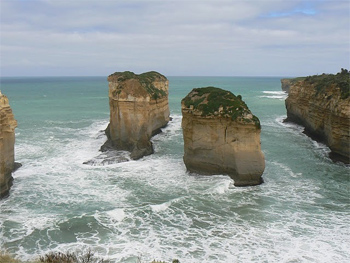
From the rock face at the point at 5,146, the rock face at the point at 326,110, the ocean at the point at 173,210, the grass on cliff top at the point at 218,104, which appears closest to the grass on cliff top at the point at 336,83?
the rock face at the point at 326,110

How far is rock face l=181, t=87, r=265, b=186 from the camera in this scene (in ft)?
66.9

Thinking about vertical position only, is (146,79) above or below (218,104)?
above

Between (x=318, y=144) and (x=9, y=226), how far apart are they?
26832mm

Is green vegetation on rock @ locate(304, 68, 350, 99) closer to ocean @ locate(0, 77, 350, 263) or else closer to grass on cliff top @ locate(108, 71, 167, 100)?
ocean @ locate(0, 77, 350, 263)

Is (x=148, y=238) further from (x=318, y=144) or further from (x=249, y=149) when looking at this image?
(x=318, y=144)

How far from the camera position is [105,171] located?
23250 mm

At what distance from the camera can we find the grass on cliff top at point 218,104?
820 inches

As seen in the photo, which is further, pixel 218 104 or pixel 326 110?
pixel 326 110

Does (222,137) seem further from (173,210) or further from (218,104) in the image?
(173,210)

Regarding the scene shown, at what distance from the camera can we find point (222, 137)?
70.2ft

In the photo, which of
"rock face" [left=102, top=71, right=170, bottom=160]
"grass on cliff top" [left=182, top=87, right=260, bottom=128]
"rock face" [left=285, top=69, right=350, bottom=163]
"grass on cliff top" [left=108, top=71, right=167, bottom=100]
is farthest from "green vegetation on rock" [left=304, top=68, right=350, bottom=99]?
"grass on cliff top" [left=108, top=71, right=167, bottom=100]

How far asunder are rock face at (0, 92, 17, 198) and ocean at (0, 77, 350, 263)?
80cm

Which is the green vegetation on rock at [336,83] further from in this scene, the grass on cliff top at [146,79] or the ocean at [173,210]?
the grass on cliff top at [146,79]

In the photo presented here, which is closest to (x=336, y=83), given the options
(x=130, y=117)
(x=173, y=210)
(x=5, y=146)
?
(x=130, y=117)
